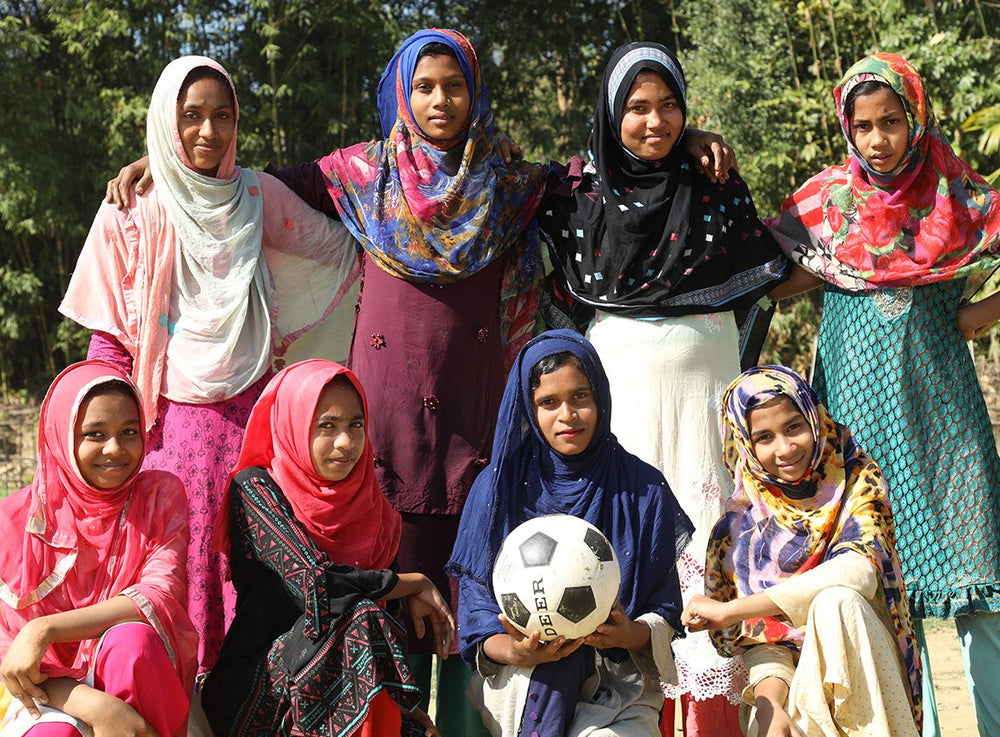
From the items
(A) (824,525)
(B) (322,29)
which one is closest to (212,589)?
(A) (824,525)

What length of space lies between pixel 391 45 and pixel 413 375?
30.7 ft

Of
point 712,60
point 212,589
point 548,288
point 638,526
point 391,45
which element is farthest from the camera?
point 391,45

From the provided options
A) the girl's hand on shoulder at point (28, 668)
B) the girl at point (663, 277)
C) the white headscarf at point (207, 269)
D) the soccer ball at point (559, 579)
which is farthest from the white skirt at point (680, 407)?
the girl's hand on shoulder at point (28, 668)

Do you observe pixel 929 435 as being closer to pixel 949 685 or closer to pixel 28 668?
pixel 949 685

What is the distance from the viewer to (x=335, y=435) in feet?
11.4

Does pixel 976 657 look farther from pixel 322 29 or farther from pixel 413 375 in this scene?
pixel 322 29

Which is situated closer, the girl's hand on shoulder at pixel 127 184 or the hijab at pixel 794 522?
the hijab at pixel 794 522

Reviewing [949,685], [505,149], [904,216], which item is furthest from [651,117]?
[949,685]

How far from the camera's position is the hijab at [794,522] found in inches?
130

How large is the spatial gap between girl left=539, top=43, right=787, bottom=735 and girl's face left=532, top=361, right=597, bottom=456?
547mm

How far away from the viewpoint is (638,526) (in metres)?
3.35

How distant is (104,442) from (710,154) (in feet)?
6.89

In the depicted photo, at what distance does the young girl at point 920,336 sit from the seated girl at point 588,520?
945 millimetres

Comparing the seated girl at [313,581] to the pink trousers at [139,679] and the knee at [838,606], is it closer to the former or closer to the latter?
the pink trousers at [139,679]
